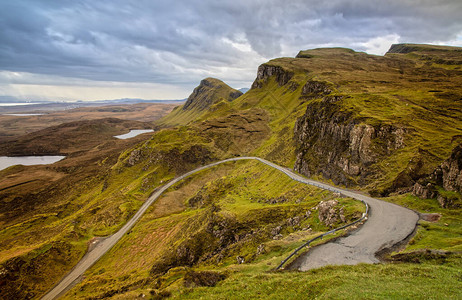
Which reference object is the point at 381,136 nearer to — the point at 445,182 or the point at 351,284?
the point at 445,182

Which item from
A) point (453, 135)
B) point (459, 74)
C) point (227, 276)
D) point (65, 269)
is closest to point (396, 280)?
point (227, 276)

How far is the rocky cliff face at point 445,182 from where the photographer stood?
3231 centimetres

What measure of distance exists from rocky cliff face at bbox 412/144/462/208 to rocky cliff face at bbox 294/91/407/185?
13798 millimetres

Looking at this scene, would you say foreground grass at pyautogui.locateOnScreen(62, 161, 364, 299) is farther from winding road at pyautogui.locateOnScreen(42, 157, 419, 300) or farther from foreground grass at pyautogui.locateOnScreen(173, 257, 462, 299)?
foreground grass at pyautogui.locateOnScreen(173, 257, 462, 299)

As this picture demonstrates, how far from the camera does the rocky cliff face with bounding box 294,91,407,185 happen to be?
2119 inches

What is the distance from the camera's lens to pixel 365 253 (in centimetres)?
2491

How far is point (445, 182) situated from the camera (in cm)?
3431

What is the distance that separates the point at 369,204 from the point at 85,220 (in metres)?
87.8

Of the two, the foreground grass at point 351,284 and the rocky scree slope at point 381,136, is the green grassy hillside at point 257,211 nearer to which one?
the foreground grass at point 351,284

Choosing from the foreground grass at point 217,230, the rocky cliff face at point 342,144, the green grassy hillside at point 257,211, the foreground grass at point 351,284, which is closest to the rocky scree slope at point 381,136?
the rocky cliff face at point 342,144

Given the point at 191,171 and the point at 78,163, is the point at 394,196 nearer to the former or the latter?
the point at 191,171

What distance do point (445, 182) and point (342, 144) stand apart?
1148 inches

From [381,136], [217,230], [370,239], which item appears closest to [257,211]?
[217,230]

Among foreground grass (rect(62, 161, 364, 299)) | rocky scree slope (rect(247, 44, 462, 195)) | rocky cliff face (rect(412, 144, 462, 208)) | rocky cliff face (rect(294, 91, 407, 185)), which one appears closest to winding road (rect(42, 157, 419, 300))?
foreground grass (rect(62, 161, 364, 299))
